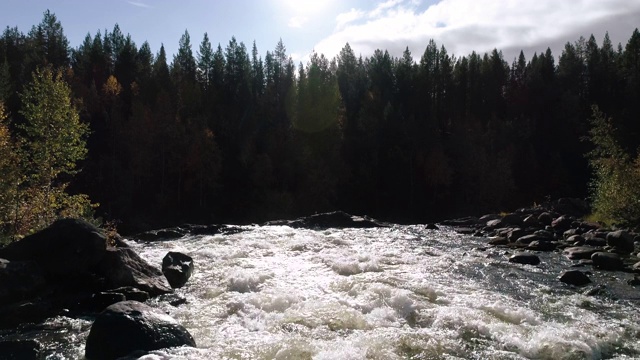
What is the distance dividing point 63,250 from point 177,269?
4.32m

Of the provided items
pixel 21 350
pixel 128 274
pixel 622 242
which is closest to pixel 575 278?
pixel 622 242

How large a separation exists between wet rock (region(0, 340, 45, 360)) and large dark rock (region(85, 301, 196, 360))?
1.27m

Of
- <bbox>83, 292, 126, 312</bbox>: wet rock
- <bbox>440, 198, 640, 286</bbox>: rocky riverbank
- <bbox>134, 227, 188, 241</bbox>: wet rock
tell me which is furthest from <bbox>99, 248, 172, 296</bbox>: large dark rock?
<bbox>134, 227, 188, 241</bbox>: wet rock

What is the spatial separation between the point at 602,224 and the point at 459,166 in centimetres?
3826

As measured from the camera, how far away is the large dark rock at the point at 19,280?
48.4ft

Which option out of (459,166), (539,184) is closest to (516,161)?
(539,184)

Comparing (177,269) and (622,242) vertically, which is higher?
(177,269)

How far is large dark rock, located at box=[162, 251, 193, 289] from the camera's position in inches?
733

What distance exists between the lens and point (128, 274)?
17156 mm

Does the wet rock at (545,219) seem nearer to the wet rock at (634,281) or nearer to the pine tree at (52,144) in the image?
the wet rock at (634,281)

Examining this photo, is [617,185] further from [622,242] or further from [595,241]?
[622,242]

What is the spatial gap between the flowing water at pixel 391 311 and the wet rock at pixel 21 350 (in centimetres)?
51

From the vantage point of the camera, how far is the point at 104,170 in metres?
64.8

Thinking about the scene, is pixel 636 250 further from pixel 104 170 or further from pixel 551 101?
pixel 551 101
